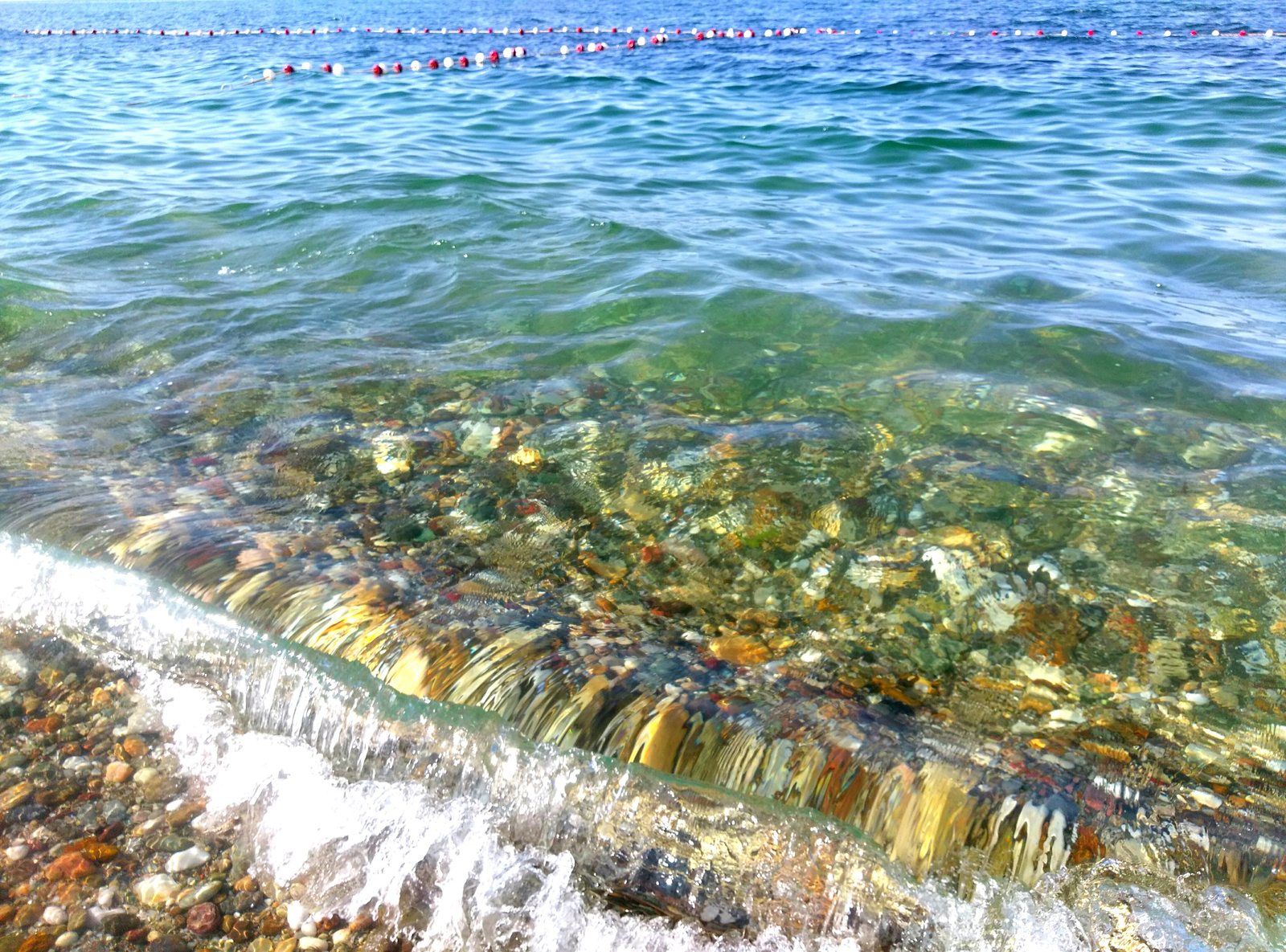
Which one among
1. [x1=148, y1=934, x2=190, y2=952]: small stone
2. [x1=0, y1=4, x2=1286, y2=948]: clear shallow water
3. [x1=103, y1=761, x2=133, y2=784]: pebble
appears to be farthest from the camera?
[x1=103, y1=761, x2=133, y2=784]: pebble

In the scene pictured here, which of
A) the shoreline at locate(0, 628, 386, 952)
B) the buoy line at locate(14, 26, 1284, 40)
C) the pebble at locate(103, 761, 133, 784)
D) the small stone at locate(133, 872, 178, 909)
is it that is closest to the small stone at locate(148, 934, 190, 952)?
the shoreline at locate(0, 628, 386, 952)

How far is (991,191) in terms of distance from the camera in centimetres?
977

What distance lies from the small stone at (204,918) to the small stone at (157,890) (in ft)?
0.33

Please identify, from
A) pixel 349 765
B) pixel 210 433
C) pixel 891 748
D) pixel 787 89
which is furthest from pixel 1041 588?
pixel 787 89

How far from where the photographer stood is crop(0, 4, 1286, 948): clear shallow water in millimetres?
3146

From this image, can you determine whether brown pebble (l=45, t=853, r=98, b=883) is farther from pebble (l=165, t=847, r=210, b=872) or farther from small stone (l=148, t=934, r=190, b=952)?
small stone (l=148, t=934, r=190, b=952)

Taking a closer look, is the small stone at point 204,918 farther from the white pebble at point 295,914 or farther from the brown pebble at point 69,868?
the brown pebble at point 69,868

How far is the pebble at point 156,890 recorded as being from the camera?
287cm

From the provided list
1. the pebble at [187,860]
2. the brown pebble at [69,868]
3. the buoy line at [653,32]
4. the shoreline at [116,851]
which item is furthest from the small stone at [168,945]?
the buoy line at [653,32]

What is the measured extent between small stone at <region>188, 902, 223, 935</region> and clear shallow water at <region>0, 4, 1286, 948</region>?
93 centimetres

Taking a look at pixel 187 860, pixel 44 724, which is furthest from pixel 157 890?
pixel 44 724

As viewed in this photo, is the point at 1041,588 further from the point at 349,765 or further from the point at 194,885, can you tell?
the point at 194,885

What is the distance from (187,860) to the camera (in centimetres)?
299

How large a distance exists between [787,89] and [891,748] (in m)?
14.9
